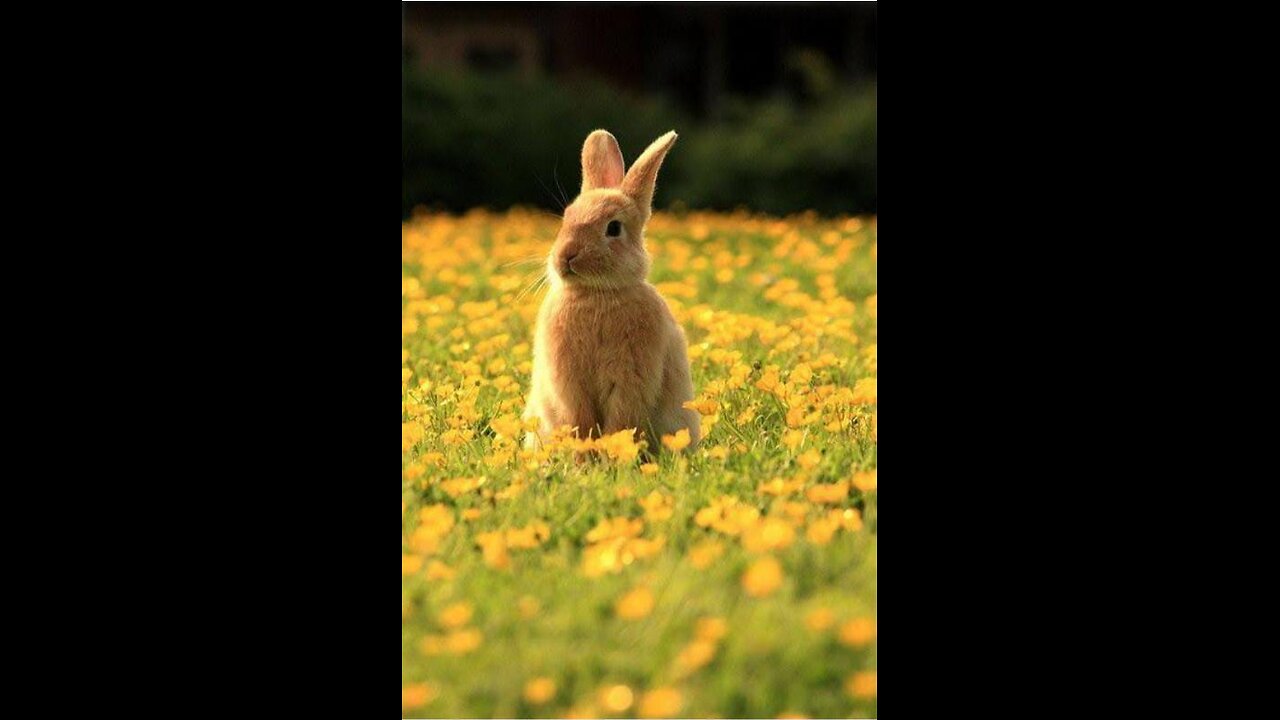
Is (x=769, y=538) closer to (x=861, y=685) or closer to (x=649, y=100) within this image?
(x=861, y=685)

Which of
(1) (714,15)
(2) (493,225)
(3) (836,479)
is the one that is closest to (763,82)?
(1) (714,15)

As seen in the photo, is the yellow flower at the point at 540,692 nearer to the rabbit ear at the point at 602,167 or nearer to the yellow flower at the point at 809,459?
the yellow flower at the point at 809,459

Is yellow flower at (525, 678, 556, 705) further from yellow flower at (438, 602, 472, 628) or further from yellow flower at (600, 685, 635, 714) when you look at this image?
yellow flower at (438, 602, 472, 628)

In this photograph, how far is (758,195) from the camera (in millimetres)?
12695

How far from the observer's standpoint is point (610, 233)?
4.00 metres

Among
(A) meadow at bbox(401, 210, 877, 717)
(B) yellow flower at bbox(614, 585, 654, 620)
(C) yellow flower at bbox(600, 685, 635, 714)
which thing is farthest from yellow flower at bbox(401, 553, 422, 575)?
(C) yellow flower at bbox(600, 685, 635, 714)

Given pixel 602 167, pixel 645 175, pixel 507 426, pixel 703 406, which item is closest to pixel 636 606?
pixel 703 406

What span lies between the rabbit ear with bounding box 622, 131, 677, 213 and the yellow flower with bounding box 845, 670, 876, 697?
1.89m

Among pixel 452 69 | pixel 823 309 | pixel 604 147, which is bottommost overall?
pixel 823 309

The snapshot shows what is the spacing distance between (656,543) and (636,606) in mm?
400

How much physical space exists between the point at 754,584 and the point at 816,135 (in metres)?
10.6

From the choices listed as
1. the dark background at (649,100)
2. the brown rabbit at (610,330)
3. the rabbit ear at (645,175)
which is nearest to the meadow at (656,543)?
the brown rabbit at (610,330)

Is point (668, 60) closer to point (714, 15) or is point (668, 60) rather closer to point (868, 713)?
point (714, 15)

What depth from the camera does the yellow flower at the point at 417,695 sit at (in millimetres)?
2562
